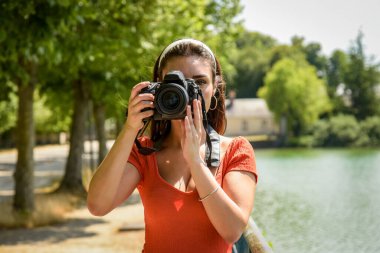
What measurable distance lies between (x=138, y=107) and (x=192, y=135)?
0.26 metres

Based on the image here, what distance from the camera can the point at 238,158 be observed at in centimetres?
239

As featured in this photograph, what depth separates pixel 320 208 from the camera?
77.5 feet

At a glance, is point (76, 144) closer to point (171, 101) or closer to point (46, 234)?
point (46, 234)

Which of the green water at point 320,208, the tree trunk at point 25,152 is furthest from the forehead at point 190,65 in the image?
the green water at point 320,208

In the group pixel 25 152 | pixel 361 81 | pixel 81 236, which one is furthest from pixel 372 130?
pixel 81 236

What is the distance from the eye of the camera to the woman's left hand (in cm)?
228

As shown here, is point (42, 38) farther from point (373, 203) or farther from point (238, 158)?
point (373, 203)

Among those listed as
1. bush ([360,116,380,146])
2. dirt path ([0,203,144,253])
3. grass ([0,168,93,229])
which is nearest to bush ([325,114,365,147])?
bush ([360,116,380,146])

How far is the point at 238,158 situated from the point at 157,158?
0.35 m

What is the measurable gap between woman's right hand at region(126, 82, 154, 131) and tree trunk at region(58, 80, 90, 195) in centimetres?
1449

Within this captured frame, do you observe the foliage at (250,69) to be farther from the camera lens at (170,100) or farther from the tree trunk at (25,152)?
the camera lens at (170,100)

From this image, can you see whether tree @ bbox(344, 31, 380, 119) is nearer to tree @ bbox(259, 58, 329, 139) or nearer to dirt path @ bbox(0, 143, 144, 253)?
tree @ bbox(259, 58, 329, 139)

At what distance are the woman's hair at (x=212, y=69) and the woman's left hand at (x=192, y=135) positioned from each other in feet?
0.88

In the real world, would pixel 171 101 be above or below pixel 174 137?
above
